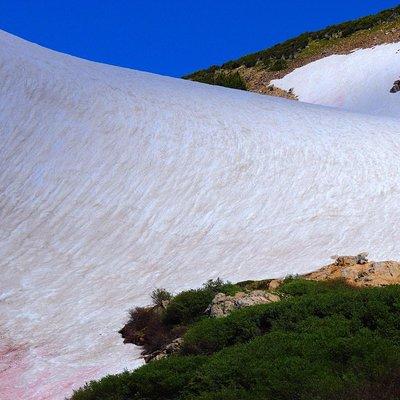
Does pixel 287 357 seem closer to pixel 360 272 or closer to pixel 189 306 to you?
pixel 189 306

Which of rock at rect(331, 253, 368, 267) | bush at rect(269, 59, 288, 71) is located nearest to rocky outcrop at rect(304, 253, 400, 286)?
rock at rect(331, 253, 368, 267)

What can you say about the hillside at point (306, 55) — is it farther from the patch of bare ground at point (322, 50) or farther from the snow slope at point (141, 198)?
the snow slope at point (141, 198)

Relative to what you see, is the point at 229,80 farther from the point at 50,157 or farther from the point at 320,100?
the point at 50,157

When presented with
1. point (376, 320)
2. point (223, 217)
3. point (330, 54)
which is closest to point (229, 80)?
point (330, 54)

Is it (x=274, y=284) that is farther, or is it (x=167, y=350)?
(x=274, y=284)

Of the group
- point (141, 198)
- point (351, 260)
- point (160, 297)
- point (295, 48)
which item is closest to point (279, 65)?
point (295, 48)

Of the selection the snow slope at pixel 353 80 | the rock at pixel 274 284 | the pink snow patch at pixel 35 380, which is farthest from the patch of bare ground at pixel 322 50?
the pink snow patch at pixel 35 380
